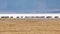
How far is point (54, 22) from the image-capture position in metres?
0.74

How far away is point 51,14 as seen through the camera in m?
0.80

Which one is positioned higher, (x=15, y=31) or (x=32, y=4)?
(x=32, y=4)

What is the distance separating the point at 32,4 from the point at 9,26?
23 centimetres

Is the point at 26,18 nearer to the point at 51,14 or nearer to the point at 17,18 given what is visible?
the point at 17,18

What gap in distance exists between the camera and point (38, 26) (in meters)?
0.74

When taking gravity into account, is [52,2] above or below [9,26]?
above

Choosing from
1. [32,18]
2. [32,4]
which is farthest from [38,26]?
[32,4]

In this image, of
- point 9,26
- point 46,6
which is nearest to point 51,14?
point 46,6

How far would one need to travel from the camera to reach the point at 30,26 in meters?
0.73

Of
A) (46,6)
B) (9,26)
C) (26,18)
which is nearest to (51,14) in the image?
(46,6)

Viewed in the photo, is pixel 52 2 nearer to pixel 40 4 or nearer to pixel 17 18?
pixel 40 4

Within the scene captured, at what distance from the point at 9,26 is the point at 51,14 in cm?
30

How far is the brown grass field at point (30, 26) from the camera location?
0.72 meters

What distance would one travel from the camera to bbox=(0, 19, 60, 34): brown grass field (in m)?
0.72
